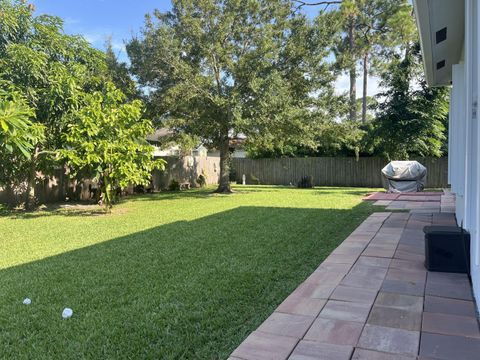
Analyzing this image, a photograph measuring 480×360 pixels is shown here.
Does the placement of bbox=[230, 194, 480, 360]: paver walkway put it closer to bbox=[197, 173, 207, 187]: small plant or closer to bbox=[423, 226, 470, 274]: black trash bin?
bbox=[423, 226, 470, 274]: black trash bin

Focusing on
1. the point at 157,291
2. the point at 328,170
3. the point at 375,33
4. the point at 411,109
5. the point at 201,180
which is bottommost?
the point at 157,291

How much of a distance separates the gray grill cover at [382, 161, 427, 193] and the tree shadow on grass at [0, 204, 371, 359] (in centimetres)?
689

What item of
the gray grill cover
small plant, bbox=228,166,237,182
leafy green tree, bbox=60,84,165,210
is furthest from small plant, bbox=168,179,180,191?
the gray grill cover

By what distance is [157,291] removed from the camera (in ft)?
10.8

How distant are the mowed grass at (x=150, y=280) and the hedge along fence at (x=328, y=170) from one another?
9.81 meters

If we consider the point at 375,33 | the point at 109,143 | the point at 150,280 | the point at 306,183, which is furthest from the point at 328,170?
the point at 150,280

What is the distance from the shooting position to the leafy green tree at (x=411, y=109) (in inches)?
506

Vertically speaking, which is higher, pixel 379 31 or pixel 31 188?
pixel 379 31

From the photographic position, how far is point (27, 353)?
229 centimetres

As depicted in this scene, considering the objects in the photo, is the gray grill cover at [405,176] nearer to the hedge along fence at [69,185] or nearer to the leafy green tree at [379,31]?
the leafy green tree at [379,31]

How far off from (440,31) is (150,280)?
440 cm

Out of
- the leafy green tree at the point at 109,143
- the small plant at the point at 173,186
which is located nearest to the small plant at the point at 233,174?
the small plant at the point at 173,186

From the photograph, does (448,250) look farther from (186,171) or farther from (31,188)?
(186,171)

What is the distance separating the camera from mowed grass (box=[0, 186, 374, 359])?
2422mm
